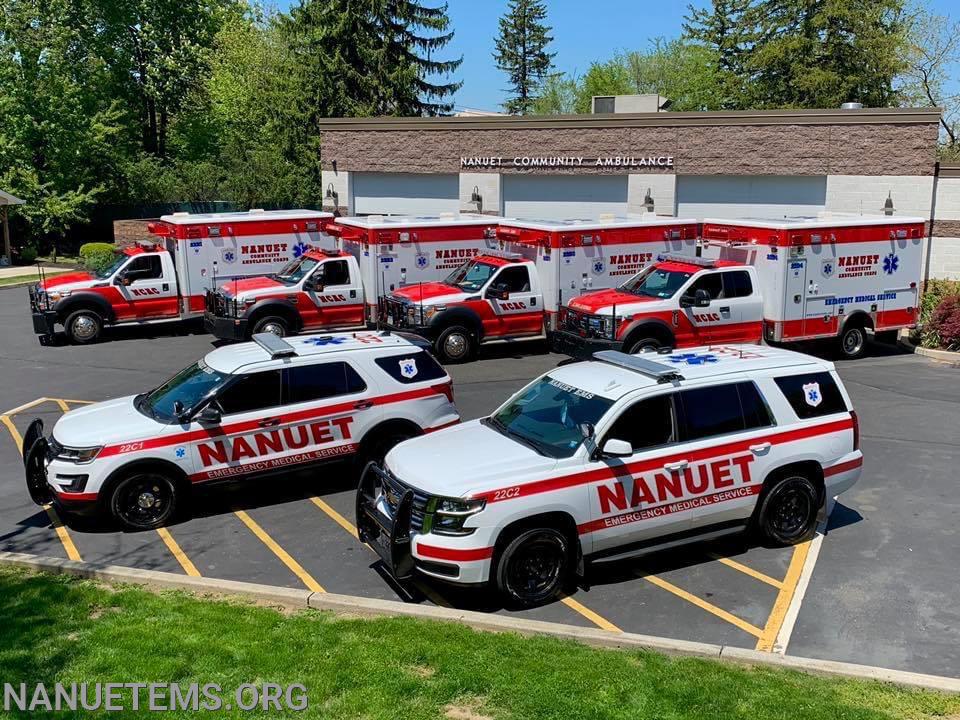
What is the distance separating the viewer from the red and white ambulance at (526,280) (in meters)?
19.1

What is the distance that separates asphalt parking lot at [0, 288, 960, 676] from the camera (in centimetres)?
789

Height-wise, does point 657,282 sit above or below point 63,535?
above

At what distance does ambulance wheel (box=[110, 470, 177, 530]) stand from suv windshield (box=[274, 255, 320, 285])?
10788 mm

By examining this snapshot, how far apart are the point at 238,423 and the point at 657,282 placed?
34.1 ft

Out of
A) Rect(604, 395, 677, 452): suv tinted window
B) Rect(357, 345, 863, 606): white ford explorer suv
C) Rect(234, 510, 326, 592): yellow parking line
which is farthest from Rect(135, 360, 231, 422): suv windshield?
Rect(604, 395, 677, 452): suv tinted window

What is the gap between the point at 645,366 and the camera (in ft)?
30.2

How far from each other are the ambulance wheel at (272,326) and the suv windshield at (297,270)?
935 millimetres

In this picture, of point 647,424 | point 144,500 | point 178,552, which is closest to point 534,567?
point 647,424

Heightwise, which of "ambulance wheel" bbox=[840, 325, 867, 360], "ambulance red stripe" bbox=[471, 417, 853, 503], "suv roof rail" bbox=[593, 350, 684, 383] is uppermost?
"suv roof rail" bbox=[593, 350, 684, 383]

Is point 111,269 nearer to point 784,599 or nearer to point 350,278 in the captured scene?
point 350,278

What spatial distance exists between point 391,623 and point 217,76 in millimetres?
54198

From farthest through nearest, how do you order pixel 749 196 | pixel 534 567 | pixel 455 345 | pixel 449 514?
pixel 749 196 → pixel 455 345 → pixel 534 567 → pixel 449 514

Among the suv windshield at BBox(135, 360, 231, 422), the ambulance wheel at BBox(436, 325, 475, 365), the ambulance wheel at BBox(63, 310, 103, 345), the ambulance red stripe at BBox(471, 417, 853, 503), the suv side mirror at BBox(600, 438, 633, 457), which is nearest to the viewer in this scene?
the ambulance red stripe at BBox(471, 417, 853, 503)

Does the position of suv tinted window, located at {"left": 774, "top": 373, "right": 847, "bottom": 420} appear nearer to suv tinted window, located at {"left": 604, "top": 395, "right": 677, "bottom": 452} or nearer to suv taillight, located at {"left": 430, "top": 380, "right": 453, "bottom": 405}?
suv tinted window, located at {"left": 604, "top": 395, "right": 677, "bottom": 452}
